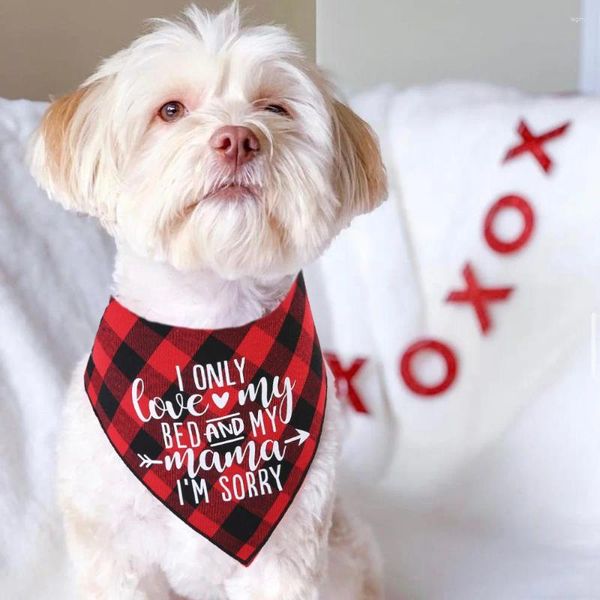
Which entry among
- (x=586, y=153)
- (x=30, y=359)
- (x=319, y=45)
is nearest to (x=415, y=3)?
(x=319, y=45)

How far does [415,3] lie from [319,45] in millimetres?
245

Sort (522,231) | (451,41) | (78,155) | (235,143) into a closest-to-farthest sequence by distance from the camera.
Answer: (235,143) → (78,155) → (522,231) → (451,41)

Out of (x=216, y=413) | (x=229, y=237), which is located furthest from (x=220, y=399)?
(x=229, y=237)

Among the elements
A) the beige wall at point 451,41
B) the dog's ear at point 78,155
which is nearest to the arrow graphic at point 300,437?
the dog's ear at point 78,155

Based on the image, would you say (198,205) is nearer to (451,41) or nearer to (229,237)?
(229,237)

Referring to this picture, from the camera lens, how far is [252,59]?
984mm

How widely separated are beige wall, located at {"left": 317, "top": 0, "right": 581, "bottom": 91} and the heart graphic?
3.97 ft

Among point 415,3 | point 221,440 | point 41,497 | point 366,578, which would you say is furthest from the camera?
point 415,3

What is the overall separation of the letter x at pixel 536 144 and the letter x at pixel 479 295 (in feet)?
0.65

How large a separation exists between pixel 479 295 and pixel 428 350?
0.13 metres

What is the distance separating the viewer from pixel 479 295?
Result: 1.58 m

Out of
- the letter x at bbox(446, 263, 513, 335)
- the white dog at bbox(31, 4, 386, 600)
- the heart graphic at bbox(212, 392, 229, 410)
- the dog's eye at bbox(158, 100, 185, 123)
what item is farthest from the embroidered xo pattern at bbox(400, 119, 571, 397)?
the dog's eye at bbox(158, 100, 185, 123)

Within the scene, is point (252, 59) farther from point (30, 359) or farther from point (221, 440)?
point (30, 359)

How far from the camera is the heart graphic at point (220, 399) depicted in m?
1.07
